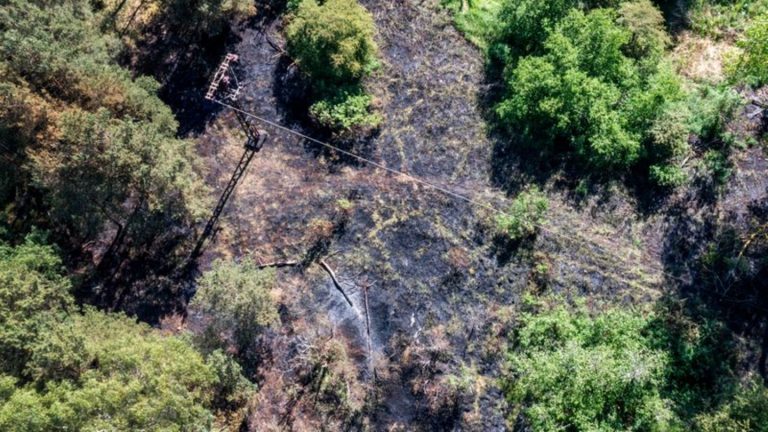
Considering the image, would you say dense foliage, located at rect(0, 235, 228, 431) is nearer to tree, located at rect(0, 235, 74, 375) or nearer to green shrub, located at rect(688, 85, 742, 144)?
tree, located at rect(0, 235, 74, 375)

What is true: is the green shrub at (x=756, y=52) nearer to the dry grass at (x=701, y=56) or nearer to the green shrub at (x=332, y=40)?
the dry grass at (x=701, y=56)

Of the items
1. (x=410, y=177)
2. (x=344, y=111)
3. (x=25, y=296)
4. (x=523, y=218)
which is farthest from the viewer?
(x=344, y=111)

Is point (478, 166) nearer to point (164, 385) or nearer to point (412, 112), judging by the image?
point (412, 112)

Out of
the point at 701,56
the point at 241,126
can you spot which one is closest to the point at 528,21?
the point at 701,56

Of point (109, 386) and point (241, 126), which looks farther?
point (241, 126)

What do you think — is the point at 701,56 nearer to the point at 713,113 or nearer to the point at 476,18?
the point at 713,113

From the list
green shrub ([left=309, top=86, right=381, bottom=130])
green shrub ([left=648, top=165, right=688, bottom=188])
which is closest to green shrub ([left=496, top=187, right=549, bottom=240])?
green shrub ([left=648, top=165, right=688, bottom=188])

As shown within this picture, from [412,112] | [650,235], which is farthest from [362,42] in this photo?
[650,235]
